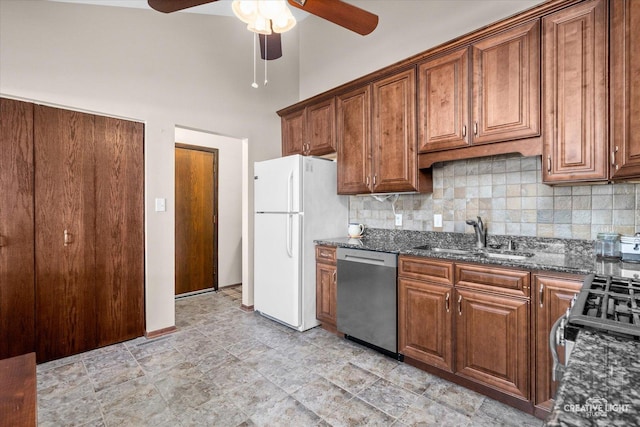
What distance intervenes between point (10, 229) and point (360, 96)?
3039mm

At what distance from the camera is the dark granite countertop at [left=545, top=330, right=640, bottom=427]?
43cm

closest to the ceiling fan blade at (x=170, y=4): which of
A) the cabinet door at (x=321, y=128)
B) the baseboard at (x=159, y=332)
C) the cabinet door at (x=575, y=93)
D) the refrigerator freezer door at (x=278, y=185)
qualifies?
the refrigerator freezer door at (x=278, y=185)

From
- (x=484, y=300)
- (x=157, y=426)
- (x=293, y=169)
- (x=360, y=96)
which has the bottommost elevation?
(x=157, y=426)

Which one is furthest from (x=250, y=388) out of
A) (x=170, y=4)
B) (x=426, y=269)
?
(x=170, y=4)

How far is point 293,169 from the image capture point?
298 centimetres

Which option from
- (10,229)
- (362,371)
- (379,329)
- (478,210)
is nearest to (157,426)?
(362,371)

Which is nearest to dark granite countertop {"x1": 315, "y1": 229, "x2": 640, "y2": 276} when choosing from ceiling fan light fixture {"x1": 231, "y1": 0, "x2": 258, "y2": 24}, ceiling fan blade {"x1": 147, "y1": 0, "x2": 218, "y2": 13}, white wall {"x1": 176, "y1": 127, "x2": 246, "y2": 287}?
ceiling fan light fixture {"x1": 231, "y1": 0, "x2": 258, "y2": 24}

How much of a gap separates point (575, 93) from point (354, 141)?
1.69m

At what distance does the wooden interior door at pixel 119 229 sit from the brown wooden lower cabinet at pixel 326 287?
1688mm

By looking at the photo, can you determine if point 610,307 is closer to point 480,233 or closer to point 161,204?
point 480,233

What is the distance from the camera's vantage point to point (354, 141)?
9.96ft

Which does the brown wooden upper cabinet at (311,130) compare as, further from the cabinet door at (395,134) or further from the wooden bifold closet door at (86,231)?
the wooden bifold closet door at (86,231)

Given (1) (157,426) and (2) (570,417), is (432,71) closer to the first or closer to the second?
(2) (570,417)

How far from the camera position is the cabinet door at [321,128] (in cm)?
325
